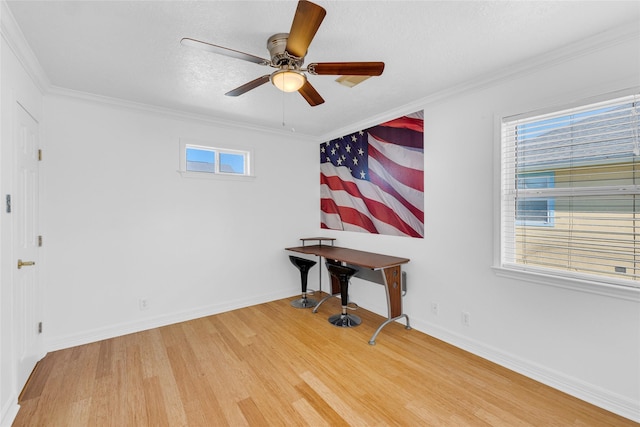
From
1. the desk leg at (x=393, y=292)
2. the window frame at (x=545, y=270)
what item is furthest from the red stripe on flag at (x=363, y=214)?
the window frame at (x=545, y=270)

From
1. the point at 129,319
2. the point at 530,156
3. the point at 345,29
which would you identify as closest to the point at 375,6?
the point at 345,29

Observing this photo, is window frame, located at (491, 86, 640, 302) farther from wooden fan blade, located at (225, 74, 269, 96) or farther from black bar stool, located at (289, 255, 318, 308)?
black bar stool, located at (289, 255, 318, 308)

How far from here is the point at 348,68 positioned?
5.97 ft

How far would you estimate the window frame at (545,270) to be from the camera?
1.93 metres

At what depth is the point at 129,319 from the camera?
3189mm

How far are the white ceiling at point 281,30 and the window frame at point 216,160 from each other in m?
0.74

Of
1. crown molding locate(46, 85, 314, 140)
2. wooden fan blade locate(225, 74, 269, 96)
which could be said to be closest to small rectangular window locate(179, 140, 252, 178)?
crown molding locate(46, 85, 314, 140)

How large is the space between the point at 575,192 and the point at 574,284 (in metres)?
0.71

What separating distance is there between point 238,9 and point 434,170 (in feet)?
7.74

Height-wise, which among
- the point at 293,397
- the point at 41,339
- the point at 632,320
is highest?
the point at 632,320

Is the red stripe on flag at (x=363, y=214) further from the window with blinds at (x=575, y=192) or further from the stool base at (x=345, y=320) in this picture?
the stool base at (x=345, y=320)

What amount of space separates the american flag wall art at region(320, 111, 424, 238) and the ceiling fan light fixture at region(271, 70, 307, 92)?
1765 millimetres

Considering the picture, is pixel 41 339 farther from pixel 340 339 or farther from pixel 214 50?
pixel 214 50

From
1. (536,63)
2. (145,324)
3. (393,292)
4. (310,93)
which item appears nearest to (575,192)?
(536,63)
